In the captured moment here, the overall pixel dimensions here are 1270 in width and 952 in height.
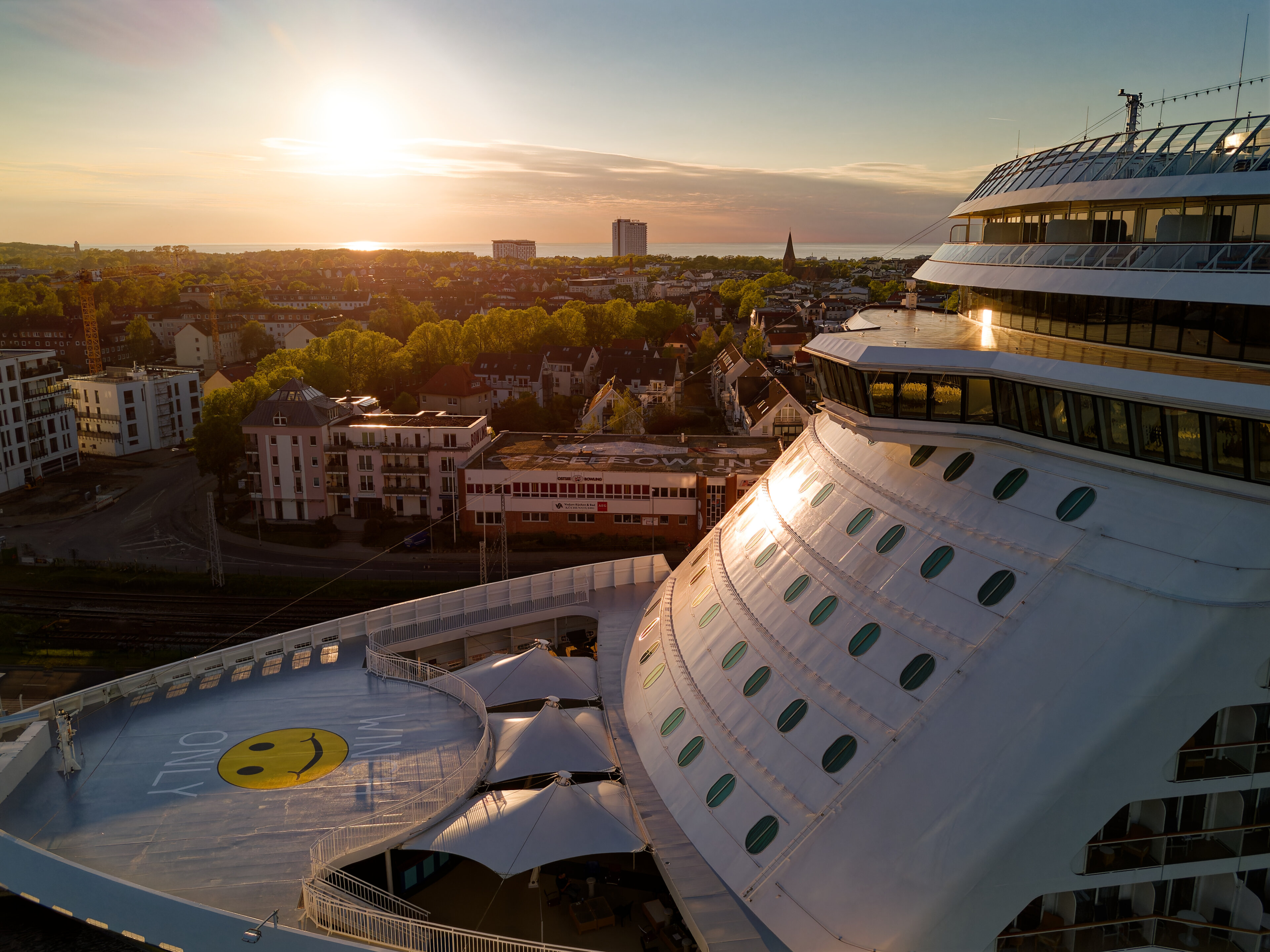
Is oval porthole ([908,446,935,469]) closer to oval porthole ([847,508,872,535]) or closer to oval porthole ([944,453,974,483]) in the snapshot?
oval porthole ([944,453,974,483])

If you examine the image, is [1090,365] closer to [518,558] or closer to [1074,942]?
[1074,942]

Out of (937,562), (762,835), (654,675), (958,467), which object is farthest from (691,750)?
(958,467)

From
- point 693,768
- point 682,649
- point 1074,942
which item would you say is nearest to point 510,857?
point 693,768

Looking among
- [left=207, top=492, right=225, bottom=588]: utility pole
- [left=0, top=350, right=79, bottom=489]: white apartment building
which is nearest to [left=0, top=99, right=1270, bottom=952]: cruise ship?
[left=207, top=492, right=225, bottom=588]: utility pole

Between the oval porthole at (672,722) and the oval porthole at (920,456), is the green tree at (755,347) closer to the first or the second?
the oval porthole at (920,456)

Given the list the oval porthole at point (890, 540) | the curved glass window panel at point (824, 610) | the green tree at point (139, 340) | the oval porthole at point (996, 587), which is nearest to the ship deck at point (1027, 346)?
the oval porthole at point (890, 540)

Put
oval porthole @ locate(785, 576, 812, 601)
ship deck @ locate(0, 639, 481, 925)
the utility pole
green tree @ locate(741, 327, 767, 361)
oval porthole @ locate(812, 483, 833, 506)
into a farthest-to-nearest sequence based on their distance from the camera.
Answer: green tree @ locate(741, 327, 767, 361), the utility pole, oval porthole @ locate(812, 483, 833, 506), oval porthole @ locate(785, 576, 812, 601), ship deck @ locate(0, 639, 481, 925)
